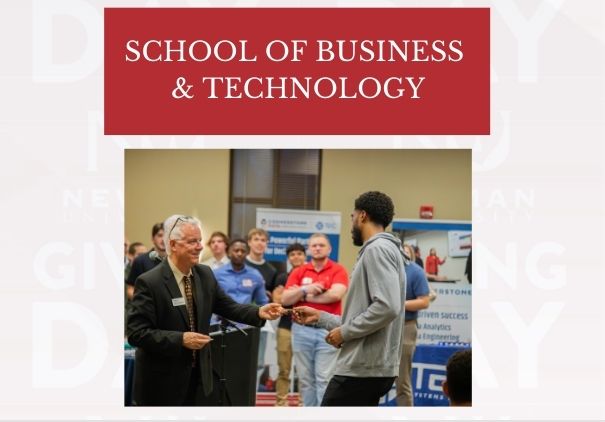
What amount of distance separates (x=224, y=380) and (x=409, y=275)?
2.53 meters

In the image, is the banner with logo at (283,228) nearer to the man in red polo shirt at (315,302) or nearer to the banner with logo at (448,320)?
the banner with logo at (448,320)

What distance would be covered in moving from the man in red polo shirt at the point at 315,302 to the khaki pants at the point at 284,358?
2.32 ft

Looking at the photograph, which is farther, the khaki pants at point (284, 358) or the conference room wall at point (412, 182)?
the conference room wall at point (412, 182)

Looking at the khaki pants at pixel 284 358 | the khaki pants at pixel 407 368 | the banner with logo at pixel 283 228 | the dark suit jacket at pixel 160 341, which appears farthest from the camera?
the banner with logo at pixel 283 228

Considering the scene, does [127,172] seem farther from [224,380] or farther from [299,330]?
[224,380]

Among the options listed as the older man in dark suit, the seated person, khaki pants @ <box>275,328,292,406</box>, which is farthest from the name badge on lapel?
khaki pants @ <box>275,328,292,406</box>

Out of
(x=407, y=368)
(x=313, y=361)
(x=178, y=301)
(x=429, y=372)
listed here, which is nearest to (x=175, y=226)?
(x=178, y=301)

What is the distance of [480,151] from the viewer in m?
4.95

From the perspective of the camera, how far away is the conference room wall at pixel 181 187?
9.73 metres

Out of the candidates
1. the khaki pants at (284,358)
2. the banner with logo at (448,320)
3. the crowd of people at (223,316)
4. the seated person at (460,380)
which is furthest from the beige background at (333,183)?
the seated person at (460,380)

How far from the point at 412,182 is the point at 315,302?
3585mm

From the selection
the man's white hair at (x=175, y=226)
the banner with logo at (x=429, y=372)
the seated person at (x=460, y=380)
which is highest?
the man's white hair at (x=175, y=226)

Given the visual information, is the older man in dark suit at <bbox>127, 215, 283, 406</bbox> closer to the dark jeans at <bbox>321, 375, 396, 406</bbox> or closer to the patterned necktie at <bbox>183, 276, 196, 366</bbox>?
the patterned necktie at <bbox>183, 276, 196, 366</bbox>

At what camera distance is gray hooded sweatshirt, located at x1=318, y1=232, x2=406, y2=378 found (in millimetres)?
3932
